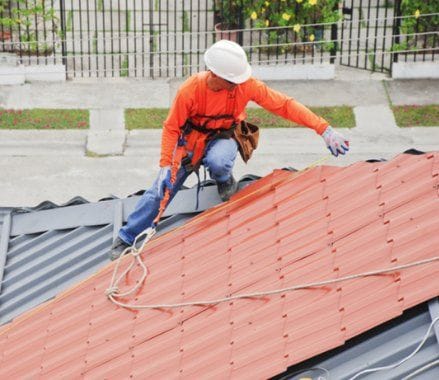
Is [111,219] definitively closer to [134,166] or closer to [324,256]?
[324,256]

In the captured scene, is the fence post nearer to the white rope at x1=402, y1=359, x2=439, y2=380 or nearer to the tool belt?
the tool belt

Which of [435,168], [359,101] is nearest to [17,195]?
[359,101]

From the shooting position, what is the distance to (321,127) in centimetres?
830

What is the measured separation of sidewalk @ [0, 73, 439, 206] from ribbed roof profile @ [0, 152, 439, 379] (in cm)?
783

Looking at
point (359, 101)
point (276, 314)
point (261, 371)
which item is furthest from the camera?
point (359, 101)

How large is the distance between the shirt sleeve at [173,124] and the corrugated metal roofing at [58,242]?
1.62ft

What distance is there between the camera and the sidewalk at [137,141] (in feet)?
52.4

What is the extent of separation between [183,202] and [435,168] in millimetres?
2040

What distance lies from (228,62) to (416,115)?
10.2m

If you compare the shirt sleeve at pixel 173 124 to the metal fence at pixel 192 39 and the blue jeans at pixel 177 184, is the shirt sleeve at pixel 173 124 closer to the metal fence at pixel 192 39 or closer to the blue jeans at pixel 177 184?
the blue jeans at pixel 177 184

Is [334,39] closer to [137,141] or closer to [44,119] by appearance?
[137,141]

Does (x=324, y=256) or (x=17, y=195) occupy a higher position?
(x=324, y=256)

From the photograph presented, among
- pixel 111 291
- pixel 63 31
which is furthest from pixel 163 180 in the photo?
pixel 63 31

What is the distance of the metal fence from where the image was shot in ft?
61.0
